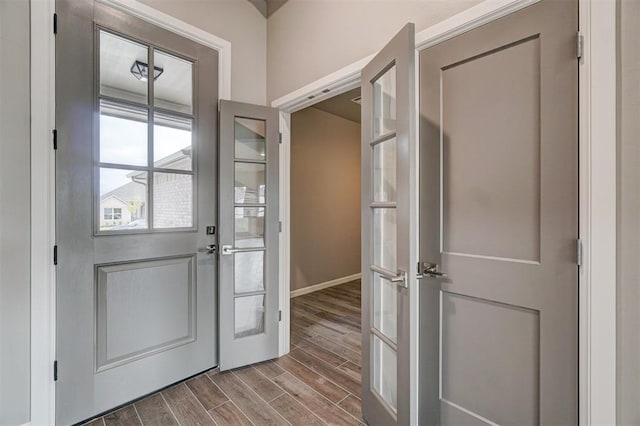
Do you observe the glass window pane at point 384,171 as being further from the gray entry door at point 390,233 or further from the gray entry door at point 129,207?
the gray entry door at point 129,207

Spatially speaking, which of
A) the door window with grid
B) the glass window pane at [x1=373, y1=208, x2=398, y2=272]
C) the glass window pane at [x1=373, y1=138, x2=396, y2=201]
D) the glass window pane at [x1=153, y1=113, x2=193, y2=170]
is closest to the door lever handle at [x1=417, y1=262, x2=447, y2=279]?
the glass window pane at [x1=373, y1=208, x2=398, y2=272]

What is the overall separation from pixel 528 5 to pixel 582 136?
59 cm

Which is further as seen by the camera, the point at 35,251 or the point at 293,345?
the point at 293,345

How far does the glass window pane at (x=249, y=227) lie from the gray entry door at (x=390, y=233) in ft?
3.38

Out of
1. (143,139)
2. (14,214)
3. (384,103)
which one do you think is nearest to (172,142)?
(143,139)

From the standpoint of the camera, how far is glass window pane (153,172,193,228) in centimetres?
198

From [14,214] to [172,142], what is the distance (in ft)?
3.03

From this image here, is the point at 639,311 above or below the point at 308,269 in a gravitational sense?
above

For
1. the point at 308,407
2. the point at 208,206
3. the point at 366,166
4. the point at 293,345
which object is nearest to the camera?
the point at 366,166

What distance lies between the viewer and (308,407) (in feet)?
6.01

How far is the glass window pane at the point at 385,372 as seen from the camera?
1.49 m

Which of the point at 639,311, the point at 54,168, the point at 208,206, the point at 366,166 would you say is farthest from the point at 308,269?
the point at 639,311

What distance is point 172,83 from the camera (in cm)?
206

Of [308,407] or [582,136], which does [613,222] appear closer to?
[582,136]
